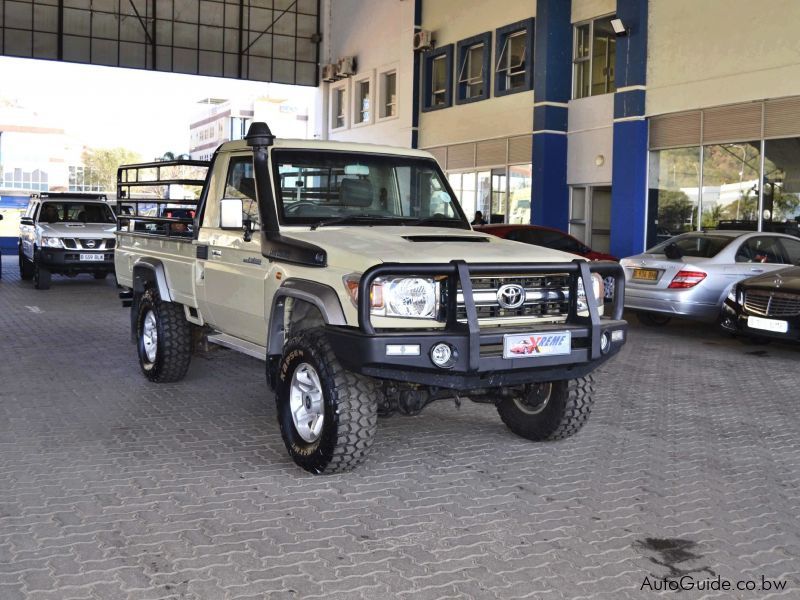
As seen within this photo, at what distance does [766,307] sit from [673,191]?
30.8 ft

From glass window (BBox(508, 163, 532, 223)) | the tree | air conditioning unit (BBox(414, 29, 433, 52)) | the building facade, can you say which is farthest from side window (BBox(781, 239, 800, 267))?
the tree

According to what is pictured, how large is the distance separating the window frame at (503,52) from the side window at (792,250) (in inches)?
459

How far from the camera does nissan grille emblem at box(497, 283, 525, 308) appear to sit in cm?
518

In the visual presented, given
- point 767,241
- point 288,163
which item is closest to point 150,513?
point 288,163

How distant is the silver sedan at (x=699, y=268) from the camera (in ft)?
38.5

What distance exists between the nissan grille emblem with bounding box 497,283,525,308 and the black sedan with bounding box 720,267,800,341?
622 cm

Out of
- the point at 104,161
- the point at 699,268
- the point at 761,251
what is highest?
the point at 104,161

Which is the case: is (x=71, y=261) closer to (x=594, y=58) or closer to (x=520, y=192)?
(x=520, y=192)

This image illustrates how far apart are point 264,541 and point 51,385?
458cm

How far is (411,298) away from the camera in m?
5.00

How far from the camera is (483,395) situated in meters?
5.77

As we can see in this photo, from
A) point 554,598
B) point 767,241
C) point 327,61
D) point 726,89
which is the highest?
point 327,61

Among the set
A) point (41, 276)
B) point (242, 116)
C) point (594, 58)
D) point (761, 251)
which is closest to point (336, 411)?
point (761, 251)

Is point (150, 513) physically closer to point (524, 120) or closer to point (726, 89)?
point (726, 89)
